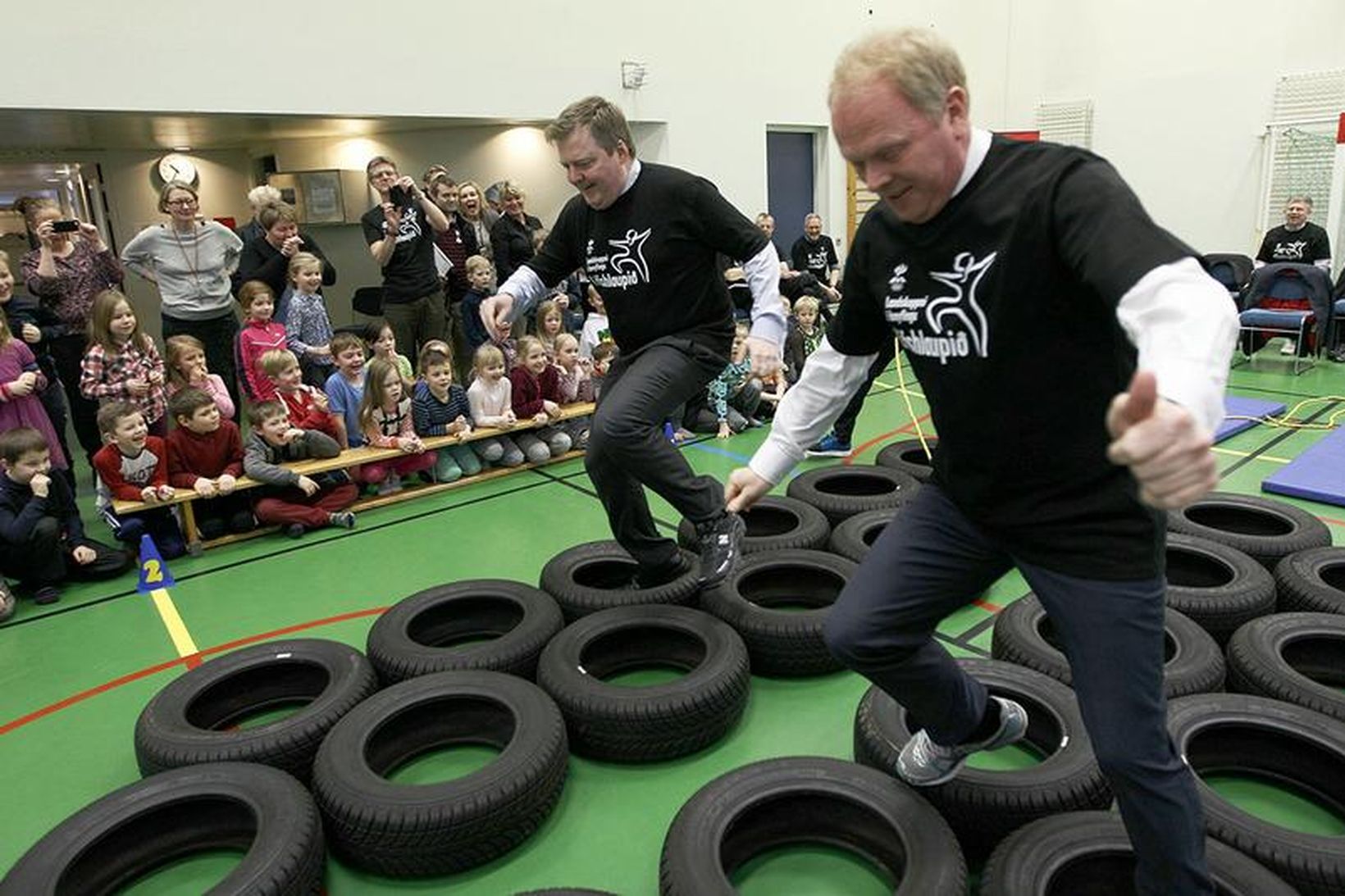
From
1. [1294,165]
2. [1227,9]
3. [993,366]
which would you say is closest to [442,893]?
[993,366]

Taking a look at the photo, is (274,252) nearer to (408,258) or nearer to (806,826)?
(408,258)

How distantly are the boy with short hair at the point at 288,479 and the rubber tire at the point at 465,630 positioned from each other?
1908 millimetres

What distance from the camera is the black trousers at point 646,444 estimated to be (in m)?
3.20

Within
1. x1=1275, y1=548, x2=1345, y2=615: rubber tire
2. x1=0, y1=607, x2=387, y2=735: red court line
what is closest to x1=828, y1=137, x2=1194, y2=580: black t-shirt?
x1=1275, y1=548, x2=1345, y2=615: rubber tire

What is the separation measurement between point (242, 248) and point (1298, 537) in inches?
258

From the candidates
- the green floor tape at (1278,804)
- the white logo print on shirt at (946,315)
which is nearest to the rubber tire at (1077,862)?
the green floor tape at (1278,804)

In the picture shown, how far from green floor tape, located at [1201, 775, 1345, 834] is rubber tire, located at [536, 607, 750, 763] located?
1.47m

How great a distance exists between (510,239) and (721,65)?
4088 mm

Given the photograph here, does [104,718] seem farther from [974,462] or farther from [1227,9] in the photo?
[1227,9]

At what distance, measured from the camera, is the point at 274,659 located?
10.7 ft

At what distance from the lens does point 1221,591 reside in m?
3.31

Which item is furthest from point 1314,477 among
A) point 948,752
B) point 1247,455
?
point 948,752

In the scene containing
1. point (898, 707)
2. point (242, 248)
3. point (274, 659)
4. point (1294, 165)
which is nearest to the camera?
point (898, 707)

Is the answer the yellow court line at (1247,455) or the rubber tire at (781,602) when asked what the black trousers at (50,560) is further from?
the yellow court line at (1247,455)
